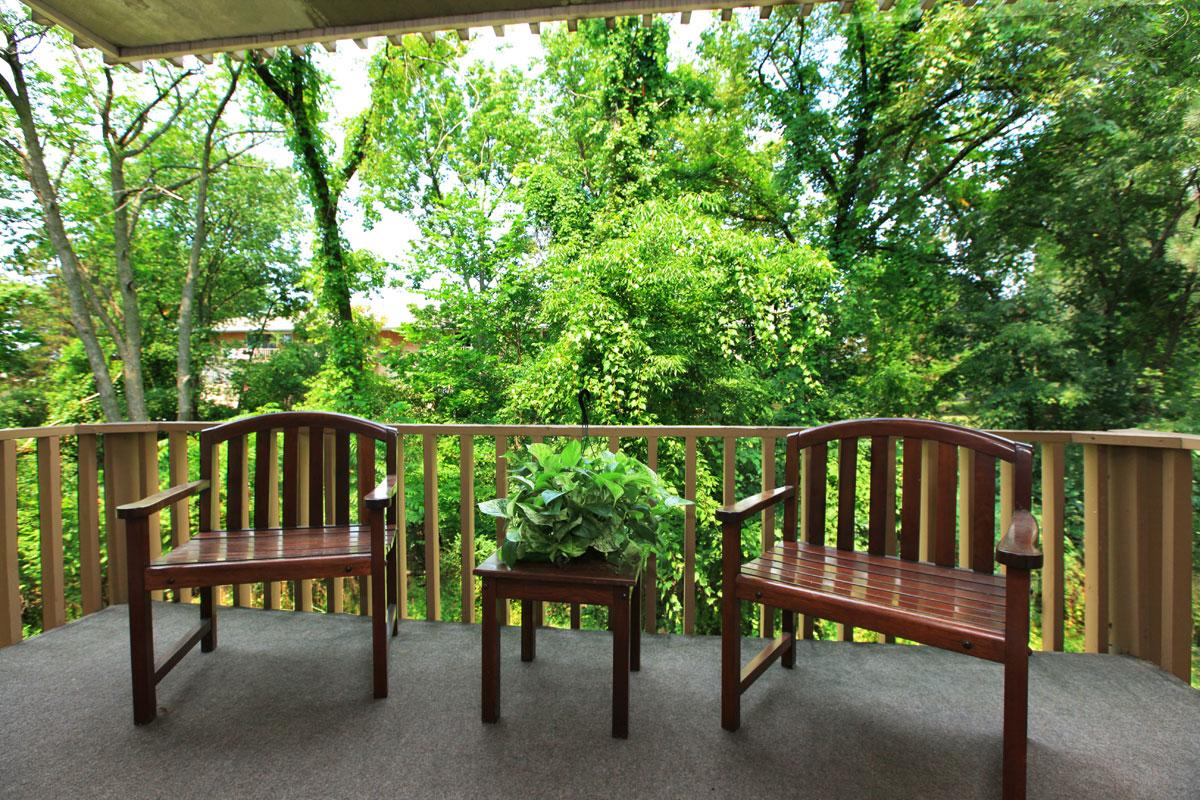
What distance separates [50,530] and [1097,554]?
3.97 meters

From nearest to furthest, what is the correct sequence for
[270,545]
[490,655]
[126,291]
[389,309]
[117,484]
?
[490,655], [270,545], [117,484], [389,309], [126,291]

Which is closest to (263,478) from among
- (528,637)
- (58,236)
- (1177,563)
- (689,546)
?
(528,637)

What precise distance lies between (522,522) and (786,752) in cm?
94

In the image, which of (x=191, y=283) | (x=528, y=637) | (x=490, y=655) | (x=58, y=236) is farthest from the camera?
(x=191, y=283)

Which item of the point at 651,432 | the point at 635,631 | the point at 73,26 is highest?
the point at 73,26

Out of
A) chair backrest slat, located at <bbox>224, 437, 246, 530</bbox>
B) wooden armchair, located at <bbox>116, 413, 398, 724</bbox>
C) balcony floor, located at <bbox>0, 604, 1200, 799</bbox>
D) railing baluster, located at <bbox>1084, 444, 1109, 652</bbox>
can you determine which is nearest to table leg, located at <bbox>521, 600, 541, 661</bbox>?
balcony floor, located at <bbox>0, 604, 1200, 799</bbox>

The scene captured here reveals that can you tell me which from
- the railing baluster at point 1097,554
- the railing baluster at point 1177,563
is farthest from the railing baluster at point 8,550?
the railing baluster at point 1177,563

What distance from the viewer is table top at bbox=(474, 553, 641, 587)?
5.21 feet

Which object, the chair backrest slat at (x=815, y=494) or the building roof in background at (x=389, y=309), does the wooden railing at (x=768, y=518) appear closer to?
the chair backrest slat at (x=815, y=494)

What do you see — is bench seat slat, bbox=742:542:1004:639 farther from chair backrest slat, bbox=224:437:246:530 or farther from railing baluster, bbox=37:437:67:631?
railing baluster, bbox=37:437:67:631

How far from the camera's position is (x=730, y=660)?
161 cm

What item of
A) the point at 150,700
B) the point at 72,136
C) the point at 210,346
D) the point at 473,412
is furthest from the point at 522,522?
the point at 72,136

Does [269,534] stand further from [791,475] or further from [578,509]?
[791,475]

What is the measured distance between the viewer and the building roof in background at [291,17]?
2.32 m
